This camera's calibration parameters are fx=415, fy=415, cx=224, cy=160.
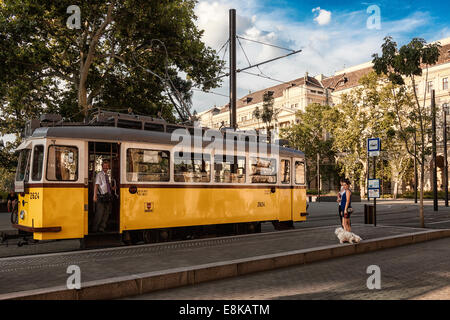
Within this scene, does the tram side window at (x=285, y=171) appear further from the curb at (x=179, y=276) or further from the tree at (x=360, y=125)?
the tree at (x=360, y=125)

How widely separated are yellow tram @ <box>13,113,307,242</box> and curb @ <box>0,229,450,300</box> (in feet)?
11.5

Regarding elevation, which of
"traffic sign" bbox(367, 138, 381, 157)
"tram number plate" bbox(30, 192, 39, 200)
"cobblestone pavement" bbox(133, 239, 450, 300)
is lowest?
"cobblestone pavement" bbox(133, 239, 450, 300)

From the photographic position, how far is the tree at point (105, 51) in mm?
17688

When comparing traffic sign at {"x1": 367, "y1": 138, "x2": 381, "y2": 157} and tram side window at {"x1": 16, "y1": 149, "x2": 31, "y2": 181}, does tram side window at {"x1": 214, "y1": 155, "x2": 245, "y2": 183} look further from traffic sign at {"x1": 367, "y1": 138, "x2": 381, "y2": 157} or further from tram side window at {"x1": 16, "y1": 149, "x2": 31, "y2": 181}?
traffic sign at {"x1": 367, "y1": 138, "x2": 381, "y2": 157}

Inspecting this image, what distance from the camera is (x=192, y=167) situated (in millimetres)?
11242

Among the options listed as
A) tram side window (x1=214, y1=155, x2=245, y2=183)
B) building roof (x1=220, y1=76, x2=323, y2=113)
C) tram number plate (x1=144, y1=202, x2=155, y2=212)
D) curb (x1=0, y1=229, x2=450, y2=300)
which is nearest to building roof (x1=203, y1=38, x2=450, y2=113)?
building roof (x1=220, y1=76, x2=323, y2=113)

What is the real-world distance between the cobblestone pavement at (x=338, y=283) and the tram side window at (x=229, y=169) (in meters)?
4.13

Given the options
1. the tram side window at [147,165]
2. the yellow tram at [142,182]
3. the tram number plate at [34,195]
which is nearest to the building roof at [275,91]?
the yellow tram at [142,182]

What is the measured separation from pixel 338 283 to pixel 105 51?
1953cm

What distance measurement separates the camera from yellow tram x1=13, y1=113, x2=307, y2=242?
933cm

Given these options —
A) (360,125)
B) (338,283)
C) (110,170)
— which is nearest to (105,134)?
(110,170)
